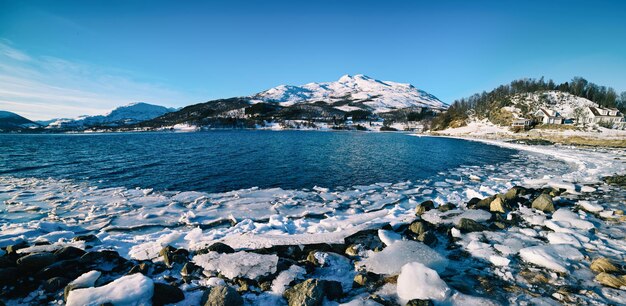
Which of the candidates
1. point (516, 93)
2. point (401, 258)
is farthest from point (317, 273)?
point (516, 93)

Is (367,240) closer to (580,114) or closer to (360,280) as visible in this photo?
(360,280)

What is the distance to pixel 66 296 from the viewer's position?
5.75 meters

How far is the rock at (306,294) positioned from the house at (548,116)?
13259 cm

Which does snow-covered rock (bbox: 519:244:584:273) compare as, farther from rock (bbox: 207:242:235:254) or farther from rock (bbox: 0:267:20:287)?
rock (bbox: 0:267:20:287)

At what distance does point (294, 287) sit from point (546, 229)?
389 inches

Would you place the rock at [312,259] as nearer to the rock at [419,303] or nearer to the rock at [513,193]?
the rock at [419,303]

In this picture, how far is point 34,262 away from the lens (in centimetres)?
689

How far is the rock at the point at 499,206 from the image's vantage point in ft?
37.8

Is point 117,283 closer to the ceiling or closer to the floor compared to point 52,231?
closer to the ceiling

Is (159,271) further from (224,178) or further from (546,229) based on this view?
(224,178)

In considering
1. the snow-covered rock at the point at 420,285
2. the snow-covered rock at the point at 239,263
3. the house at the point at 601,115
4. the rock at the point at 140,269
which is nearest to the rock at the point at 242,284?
the snow-covered rock at the point at 239,263

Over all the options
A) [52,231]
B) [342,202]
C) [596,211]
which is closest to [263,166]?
[342,202]

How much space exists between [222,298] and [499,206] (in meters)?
12.3

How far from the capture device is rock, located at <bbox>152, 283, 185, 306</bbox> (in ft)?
18.6
